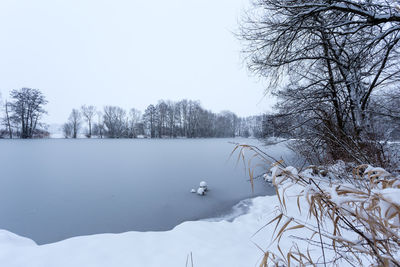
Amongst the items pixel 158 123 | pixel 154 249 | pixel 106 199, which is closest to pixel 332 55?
pixel 154 249

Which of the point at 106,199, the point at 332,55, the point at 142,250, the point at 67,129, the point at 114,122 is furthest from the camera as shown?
the point at 114,122

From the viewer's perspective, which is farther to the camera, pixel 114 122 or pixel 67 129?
pixel 114 122

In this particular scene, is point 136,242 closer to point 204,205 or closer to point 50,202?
point 204,205

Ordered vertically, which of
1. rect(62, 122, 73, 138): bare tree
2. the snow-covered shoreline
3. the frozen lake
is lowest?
the frozen lake

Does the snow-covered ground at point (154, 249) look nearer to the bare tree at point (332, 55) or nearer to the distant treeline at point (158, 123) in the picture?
the bare tree at point (332, 55)

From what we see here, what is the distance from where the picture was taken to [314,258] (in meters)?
1.89

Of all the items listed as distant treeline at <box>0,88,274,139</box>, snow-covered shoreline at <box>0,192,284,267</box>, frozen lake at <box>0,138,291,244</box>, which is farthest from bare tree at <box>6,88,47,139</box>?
snow-covered shoreline at <box>0,192,284,267</box>

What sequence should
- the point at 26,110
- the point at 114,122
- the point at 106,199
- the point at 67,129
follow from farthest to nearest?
the point at 114,122
the point at 67,129
the point at 26,110
the point at 106,199

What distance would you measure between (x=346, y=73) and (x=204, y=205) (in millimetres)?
5802

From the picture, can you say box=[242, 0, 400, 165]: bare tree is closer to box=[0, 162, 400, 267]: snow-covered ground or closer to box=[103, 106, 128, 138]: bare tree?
box=[0, 162, 400, 267]: snow-covered ground

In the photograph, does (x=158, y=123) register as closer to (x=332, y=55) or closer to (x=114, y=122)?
(x=114, y=122)

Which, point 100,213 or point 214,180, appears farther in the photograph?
point 214,180

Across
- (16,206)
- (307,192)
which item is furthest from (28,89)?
(307,192)

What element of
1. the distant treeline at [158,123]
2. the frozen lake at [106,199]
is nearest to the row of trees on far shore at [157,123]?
the distant treeline at [158,123]
